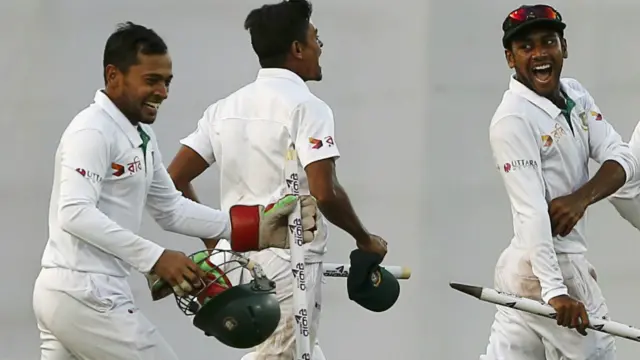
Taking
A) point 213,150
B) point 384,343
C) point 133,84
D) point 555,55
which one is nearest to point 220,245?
point 213,150

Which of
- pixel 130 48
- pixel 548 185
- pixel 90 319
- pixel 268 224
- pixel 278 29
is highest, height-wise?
pixel 278 29

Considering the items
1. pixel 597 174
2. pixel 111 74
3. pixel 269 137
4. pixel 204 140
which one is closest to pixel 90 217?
pixel 111 74

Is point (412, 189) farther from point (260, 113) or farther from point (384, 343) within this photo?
point (260, 113)

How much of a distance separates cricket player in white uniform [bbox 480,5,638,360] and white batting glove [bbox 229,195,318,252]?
471 mm

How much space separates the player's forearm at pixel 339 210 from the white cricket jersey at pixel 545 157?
0.35 metres

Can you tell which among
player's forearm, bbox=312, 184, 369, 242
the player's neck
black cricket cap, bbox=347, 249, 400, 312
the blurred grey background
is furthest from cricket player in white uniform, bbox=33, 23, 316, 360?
the blurred grey background

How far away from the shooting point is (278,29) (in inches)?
128

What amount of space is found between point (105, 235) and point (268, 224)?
16.9 inches

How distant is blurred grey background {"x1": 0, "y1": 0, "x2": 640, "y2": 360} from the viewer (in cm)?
427

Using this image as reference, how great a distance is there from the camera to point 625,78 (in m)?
4.39

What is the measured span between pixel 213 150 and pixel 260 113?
0.64 ft

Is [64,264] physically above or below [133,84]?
below

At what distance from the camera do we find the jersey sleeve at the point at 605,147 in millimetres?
3162

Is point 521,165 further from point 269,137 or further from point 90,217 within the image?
point 90,217
